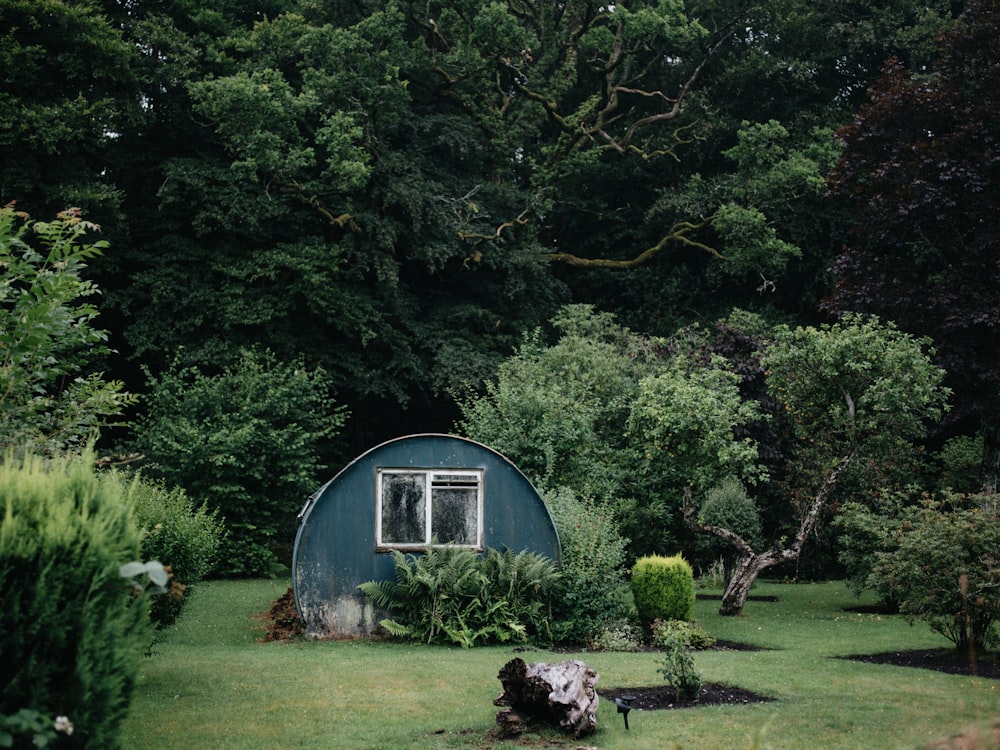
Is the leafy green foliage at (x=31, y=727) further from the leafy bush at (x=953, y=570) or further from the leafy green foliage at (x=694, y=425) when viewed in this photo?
the leafy green foliage at (x=694, y=425)

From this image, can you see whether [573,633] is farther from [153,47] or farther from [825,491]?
[153,47]

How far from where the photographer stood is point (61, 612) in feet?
17.7

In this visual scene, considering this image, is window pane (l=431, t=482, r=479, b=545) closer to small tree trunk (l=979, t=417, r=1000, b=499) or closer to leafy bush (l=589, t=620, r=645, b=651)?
leafy bush (l=589, t=620, r=645, b=651)

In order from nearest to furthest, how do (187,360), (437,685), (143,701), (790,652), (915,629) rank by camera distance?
1. (143,701)
2. (437,685)
3. (790,652)
4. (915,629)
5. (187,360)

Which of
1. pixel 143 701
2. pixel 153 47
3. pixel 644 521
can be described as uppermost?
pixel 153 47

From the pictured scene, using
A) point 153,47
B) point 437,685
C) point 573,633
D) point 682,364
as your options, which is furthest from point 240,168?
point 437,685

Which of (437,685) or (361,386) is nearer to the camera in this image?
(437,685)

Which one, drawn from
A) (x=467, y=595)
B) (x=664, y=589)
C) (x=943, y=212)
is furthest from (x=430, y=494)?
(x=943, y=212)

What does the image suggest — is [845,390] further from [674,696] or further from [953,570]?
[674,696]

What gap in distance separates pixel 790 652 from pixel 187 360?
60.6 ft

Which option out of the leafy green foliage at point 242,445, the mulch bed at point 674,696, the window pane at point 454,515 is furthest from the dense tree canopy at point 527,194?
the mulch bed at point 674,696

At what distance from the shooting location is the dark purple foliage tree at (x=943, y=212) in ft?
70.8

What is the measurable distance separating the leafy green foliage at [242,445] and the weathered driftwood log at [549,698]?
54.6 ft

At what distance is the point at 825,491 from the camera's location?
1869 cm
